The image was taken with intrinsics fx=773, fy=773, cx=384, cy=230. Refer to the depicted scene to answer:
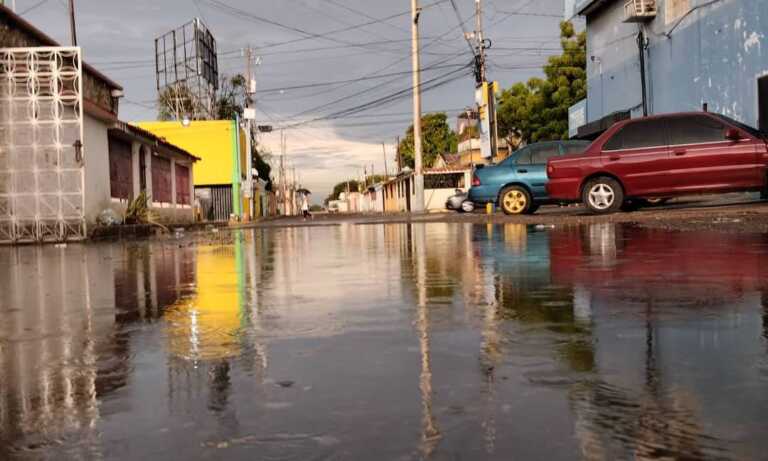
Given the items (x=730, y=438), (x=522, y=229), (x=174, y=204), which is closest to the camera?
(x=730, y=438)

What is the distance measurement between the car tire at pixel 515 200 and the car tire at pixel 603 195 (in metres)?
4.02

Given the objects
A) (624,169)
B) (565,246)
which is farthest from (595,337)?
(624,169)

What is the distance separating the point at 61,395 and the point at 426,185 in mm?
51790

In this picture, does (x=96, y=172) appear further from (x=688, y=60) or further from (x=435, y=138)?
(x=435, y=138)

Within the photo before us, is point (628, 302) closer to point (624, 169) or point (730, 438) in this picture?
point (730, 438)

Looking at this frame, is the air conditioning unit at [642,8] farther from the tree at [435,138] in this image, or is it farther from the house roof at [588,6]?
the tree at [435,138]

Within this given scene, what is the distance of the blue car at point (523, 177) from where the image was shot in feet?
61.2

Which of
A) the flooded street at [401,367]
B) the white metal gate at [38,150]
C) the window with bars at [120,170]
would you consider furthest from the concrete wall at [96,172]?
the flooded street at [401,367]

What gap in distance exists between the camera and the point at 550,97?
167ft

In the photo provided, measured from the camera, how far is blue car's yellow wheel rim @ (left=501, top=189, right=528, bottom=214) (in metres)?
19.0

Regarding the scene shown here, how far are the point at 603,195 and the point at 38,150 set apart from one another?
41.2 feet

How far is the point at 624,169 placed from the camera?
14398 millimetres

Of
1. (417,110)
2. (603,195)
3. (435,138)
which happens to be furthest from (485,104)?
(435,138)

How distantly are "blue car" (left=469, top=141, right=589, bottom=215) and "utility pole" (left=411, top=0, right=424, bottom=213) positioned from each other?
17.5m
